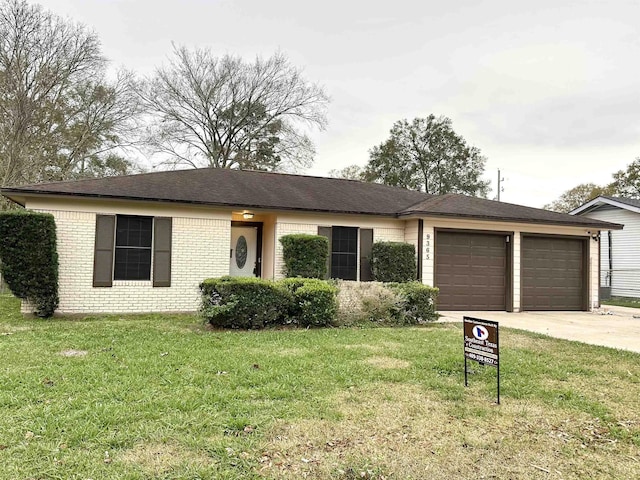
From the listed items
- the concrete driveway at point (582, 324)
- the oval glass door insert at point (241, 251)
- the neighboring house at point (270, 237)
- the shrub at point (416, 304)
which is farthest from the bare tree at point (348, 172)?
the shrub at point (416, 304)

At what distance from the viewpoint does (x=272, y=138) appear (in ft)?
89.6

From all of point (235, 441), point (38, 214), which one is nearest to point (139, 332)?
point (38, 214)

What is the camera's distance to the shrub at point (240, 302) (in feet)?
24.6

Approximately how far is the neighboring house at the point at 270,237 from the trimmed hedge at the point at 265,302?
8.66 ft

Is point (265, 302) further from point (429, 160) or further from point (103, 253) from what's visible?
point (429, 160)

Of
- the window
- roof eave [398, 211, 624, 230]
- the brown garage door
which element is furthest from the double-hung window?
the brown garage door

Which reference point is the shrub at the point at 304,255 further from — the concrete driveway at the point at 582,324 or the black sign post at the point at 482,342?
the black sign post at the point at 482,342

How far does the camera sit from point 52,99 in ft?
60.0

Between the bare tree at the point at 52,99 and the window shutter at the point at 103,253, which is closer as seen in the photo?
the window shutter at the point at 103,253

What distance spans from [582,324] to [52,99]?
21.1 metres

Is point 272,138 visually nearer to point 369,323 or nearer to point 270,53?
point 270,53

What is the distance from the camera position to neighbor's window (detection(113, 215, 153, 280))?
954 centimetres

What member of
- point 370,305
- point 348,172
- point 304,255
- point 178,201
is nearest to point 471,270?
point 370,305

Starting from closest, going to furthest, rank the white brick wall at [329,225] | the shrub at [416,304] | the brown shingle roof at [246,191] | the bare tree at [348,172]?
the shrub at [416,304]
the brown shingle roof at [246,191]
the white brick wall at [329,225]
the bare tree at [348,172]
